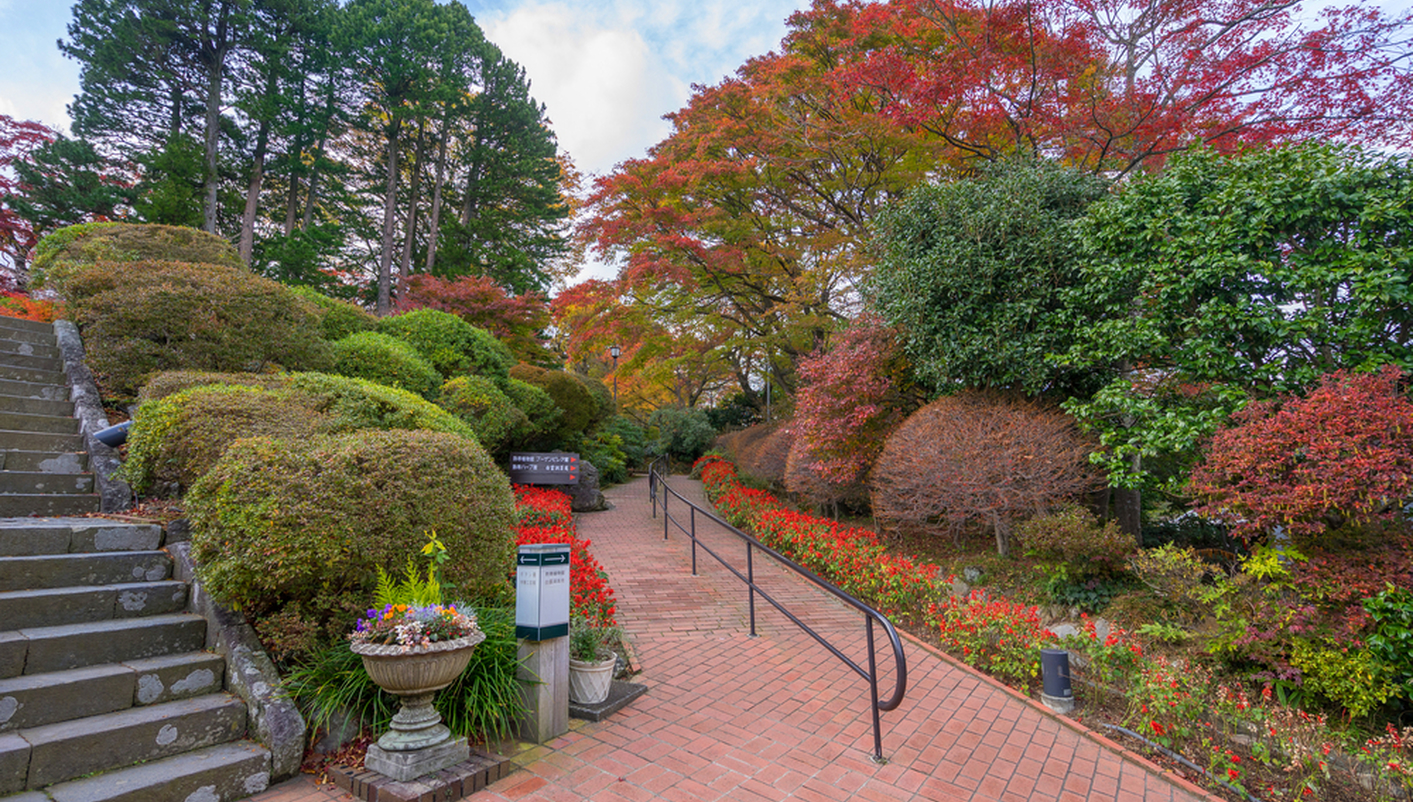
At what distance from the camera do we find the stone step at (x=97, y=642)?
2.60 meters

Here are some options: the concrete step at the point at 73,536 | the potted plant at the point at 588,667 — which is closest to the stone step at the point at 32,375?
the concrete step at the point at 73,536

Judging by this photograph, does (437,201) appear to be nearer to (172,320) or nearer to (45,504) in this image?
(172,320)

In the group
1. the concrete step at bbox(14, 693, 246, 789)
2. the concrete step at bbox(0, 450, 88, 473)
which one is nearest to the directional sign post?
the concrete step at bbox(14, 693, 246, 789)

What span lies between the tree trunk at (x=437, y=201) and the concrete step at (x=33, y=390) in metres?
12.1

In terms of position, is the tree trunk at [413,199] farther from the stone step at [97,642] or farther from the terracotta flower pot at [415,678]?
the terracotta flower pot at [415,678]

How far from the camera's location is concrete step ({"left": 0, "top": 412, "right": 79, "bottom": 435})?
→ 489 centimetres

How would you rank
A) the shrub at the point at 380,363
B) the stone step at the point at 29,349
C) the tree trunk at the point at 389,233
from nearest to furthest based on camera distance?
the stone step at the point at 29,349, the shrub at the point at 380,363, the tree trunk at the point at 389,233

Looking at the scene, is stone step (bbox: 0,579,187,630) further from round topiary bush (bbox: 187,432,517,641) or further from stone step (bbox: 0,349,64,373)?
stone step (bbox: 0,349,64,373)

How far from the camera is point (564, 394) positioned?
1232 centimetres

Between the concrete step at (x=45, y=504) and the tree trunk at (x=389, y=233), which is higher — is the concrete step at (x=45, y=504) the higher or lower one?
the lower one

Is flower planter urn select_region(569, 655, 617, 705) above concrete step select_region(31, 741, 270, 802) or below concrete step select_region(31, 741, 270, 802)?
below

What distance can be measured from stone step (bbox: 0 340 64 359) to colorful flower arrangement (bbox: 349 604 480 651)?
6.66m

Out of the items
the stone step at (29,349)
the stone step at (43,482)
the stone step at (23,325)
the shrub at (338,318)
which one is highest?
the shrub at (338,318)

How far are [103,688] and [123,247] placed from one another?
8043 millimetres
